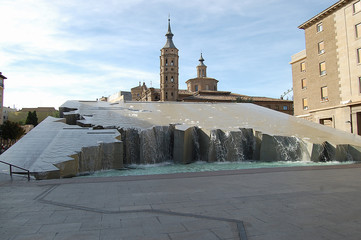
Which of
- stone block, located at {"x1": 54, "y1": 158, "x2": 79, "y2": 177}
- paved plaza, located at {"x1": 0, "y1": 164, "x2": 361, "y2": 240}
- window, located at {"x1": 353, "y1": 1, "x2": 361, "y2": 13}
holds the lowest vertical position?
paved plaza, located at {"x1": 0, "y1": 164, "x2": 361, "y2": 240}

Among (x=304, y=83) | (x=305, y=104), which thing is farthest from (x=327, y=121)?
(x=304, y=83)

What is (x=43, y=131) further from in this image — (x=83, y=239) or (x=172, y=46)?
(x=172, y=46)

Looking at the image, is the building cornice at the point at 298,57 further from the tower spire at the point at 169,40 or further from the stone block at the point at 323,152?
the tower spire at the point at 169,40

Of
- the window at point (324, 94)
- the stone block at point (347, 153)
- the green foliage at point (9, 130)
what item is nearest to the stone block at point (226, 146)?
the stone block at point (347, 153)

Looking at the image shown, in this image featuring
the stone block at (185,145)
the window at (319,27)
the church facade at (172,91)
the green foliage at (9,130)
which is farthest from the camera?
the church facade at (172,91)

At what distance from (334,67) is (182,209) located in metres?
24.7

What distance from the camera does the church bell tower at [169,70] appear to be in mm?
71375

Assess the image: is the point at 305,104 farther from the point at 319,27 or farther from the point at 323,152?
the point at 323,152

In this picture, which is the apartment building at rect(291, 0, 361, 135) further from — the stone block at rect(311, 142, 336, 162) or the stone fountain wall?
the stone fountain wall

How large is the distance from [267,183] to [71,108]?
12281 mm

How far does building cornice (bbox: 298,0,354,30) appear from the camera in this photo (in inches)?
898

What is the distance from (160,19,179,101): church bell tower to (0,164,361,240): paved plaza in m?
65.5

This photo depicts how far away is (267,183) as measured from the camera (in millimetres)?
6039

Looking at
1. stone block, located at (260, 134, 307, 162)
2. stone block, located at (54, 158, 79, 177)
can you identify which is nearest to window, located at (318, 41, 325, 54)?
A: stone block, located at (260, 134, 307, 162)
